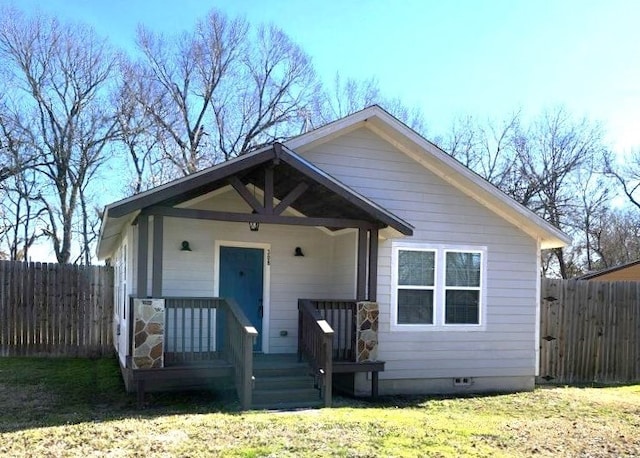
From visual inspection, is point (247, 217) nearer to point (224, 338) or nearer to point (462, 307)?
point (224, 338)

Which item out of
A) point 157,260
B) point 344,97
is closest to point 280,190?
point 157,260

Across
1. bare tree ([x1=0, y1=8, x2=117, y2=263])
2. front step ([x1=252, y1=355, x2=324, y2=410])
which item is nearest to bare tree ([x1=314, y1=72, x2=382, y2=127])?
bare tree ([x1=0, y1=8, x2=117, y2=263])

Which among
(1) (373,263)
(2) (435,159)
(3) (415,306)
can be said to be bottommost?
(3) (415,306)

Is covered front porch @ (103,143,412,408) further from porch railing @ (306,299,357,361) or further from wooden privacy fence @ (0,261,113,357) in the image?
wooden privacy fence @ (0,261,113,357)

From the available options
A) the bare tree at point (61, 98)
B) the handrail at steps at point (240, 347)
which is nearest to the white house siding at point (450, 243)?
the handrail at steps at point (240, 347)

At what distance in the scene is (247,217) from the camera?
7.96 m

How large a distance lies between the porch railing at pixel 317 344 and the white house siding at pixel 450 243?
122cm

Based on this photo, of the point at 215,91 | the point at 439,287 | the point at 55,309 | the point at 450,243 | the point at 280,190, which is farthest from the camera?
the point at 215,91

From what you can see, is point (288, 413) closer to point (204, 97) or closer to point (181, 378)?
point (181, 378)

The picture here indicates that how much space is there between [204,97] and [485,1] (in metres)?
20.3

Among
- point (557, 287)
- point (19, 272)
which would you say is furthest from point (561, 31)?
point (19, 272)

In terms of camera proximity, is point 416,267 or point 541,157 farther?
point 541,157

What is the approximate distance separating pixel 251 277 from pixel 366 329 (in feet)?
8.00

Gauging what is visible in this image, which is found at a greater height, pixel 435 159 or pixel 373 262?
pixel 435 159
